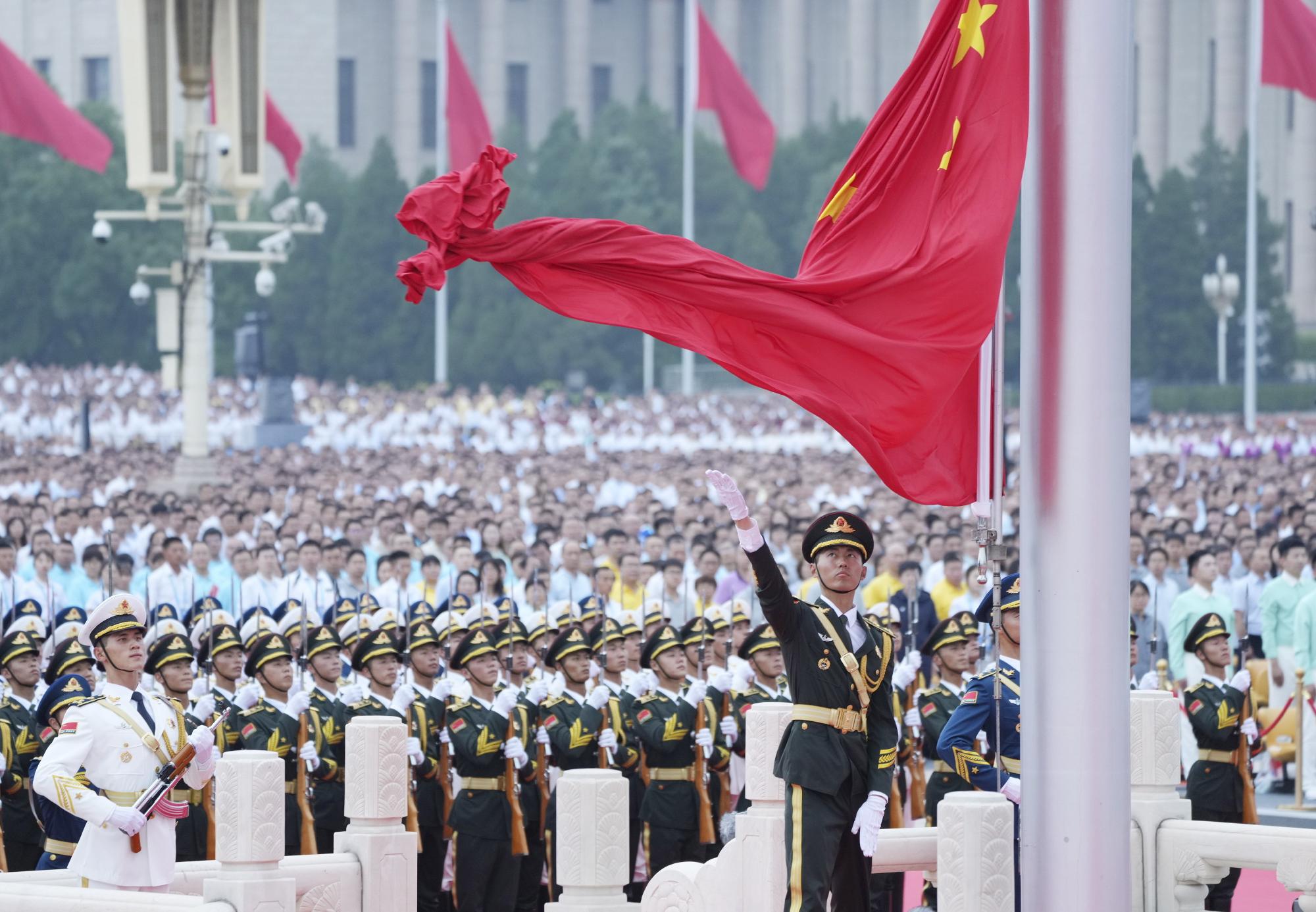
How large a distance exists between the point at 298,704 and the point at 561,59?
208ft

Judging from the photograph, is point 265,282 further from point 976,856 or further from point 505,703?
point 976,856

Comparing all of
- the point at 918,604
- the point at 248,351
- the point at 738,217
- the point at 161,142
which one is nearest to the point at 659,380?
the point at 738,217

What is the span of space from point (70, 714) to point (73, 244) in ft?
142

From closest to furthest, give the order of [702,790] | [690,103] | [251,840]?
[251,840] → [702,790] → [690,103]

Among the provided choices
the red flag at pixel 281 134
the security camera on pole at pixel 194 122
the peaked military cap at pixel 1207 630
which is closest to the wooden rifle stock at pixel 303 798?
the peaked military cap at pixel 1207 630

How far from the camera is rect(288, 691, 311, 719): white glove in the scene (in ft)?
31.6

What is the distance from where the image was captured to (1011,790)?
6.93m

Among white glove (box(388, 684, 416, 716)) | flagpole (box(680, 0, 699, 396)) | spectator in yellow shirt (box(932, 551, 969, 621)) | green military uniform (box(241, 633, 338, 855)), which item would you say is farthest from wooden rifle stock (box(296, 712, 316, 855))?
flagpole (box(680, 0, 699, 396))

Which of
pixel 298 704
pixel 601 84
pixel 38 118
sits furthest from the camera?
pixel 601 84

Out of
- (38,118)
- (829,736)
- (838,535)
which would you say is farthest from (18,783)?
(38,118)

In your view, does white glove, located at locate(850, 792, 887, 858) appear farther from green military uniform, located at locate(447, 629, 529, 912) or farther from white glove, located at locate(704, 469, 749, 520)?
green military uniform, located at locate(447, 629, 529, 912)

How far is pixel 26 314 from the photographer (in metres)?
48.7

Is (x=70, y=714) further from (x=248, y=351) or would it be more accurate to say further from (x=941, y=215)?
(x=248, y=351)

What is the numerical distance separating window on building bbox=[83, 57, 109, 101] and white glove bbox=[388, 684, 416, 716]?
57807mm
